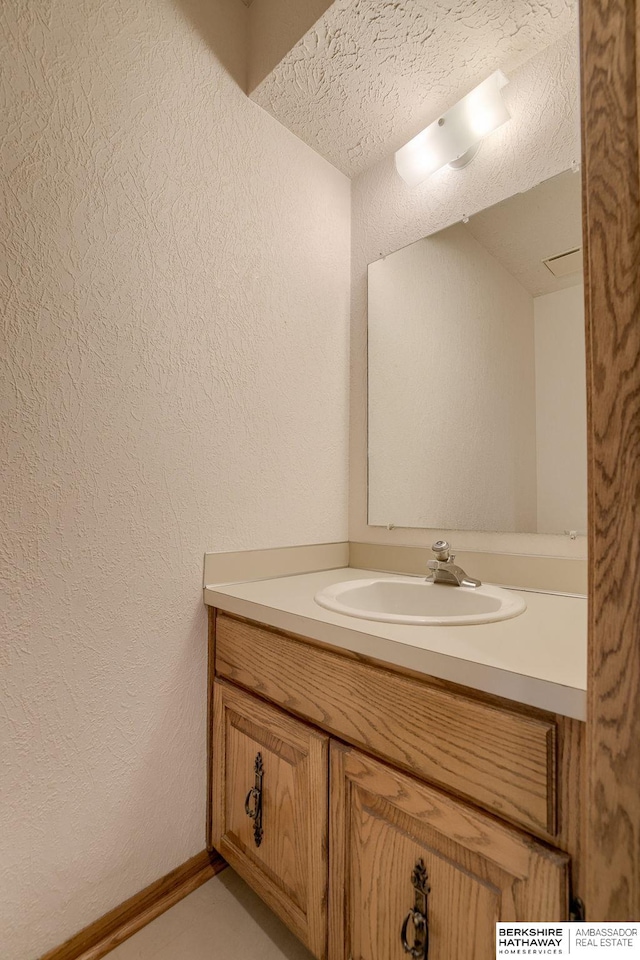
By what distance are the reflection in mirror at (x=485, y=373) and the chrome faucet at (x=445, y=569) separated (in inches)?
7.4

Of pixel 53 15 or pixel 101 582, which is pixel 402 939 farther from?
pixel 53 15

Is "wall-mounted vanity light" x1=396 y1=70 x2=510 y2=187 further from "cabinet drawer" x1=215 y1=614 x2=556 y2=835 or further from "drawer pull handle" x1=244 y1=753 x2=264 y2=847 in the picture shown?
"drawer pull handle" x1=244 y1=753 x2=264 y2=847

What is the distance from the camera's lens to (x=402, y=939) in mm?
692

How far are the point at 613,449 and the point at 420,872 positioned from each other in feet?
2.31

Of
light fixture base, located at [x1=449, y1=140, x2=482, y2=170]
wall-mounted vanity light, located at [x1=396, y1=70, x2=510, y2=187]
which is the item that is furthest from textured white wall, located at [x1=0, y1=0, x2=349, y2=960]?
light fixture base, located at [x1=449, y1=140, x2=482, y2=170]

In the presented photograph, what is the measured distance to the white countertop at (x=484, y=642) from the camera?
566 mm

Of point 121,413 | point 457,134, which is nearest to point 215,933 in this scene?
point 121,413

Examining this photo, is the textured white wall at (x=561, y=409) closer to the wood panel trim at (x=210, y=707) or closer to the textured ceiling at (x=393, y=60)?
the textured ceiling at (x=393, y=60)

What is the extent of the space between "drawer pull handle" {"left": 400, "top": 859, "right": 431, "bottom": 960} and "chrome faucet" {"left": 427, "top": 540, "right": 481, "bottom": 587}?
0.57 m

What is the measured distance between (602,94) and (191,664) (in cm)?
127

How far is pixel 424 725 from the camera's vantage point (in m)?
0.68

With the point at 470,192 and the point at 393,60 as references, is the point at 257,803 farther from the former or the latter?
the point at 393,60

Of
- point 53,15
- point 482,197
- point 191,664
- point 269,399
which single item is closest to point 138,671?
point 191,664

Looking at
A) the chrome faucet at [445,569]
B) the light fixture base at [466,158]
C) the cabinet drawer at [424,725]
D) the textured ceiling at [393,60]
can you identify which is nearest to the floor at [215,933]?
the cabinet drawer at [424,725]
